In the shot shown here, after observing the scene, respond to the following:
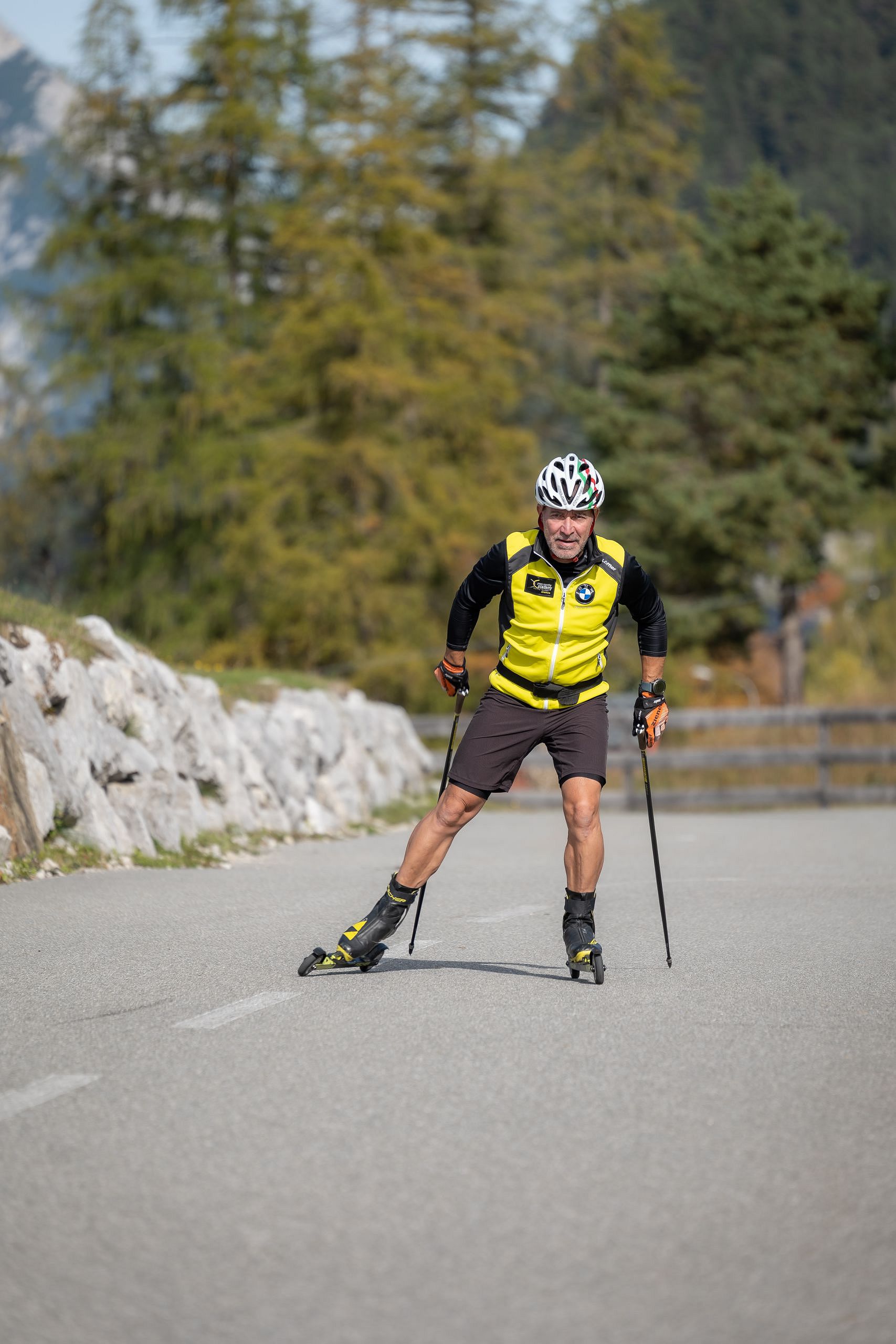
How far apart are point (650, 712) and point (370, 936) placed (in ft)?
4.98

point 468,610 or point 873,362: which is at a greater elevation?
point 873,362

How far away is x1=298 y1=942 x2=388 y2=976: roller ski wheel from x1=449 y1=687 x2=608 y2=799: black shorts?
749mm

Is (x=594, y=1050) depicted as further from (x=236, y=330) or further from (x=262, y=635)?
(x=236, y=330)

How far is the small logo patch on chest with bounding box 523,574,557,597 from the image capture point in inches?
273

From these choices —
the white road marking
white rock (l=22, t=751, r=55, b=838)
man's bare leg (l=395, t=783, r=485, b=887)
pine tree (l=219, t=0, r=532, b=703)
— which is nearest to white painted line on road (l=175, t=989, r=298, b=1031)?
man's bare leg (l=395, t=783, r=485, b=887)

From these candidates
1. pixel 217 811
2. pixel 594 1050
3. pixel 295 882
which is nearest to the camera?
pixel 594 1050

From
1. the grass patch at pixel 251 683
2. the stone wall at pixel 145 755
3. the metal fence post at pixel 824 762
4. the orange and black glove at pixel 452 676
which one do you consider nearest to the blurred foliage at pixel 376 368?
the metal fence post at pixel 824 762

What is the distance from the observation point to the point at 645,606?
732 cm

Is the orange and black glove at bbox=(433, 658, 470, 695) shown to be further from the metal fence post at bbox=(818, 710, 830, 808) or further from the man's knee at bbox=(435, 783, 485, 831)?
the metal fence post at bbox=(818, 710, 830, 808)

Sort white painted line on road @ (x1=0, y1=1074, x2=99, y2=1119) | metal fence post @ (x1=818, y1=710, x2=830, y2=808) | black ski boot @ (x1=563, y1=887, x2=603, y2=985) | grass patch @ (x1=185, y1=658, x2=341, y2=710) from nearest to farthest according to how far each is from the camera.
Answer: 1. white painted line on road @ (x1=0, y1=1074, x2=99, y2=1119)
2. black ski boot @ (x1=563, y1=887, x2=603, y2=985)
3. grass patch @ (x1=185, y1=658, x2=341, y2=710)
4. metal fence post @ (x1=818, y1=710, x2=830, y2=808)

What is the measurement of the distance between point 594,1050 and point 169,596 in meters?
35.5

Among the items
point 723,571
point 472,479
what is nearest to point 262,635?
point 472,479

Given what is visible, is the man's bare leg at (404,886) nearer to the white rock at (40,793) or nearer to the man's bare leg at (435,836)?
the man's bare leg at (435,836)

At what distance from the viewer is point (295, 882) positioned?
11.1 meters
